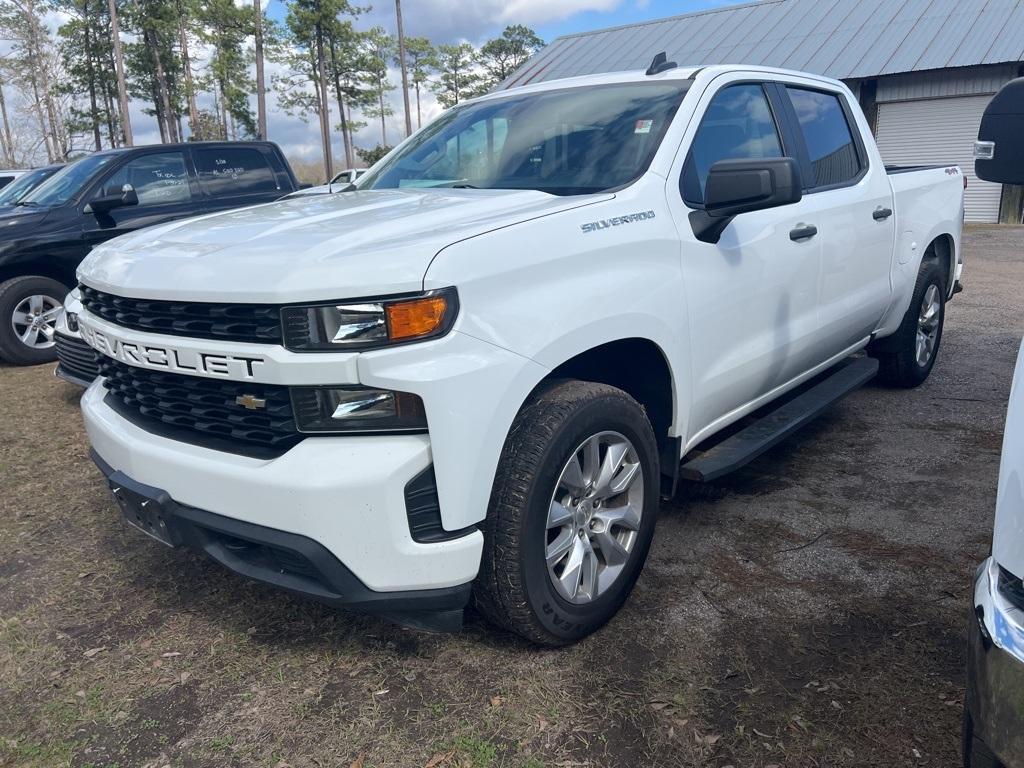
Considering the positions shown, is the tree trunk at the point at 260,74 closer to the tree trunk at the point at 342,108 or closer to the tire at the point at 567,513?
the tree trunk at the point at 342,108

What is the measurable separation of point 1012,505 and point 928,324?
4.34 metres

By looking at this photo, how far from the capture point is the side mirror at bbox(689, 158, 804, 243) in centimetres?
271

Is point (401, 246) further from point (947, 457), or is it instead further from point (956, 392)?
point (956, 392)

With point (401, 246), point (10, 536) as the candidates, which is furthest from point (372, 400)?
point (10, 536)

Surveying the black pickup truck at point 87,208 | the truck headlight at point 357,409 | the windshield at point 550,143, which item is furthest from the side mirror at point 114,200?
the truck headlight at point 357,409

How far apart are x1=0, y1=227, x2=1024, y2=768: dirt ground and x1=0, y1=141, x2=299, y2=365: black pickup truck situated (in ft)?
11.7

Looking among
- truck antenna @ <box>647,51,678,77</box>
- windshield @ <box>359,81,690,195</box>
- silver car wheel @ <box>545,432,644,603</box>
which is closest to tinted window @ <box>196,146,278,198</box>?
windshield @ <box>359,81,690,195</box>

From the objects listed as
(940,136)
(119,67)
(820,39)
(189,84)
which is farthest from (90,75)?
(940,136)

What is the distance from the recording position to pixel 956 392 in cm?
532

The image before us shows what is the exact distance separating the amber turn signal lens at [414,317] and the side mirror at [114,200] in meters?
5.82

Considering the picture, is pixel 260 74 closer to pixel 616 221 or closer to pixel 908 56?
pixel 908 56

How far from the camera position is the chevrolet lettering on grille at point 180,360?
2162mm

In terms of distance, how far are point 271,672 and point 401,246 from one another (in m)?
1.44

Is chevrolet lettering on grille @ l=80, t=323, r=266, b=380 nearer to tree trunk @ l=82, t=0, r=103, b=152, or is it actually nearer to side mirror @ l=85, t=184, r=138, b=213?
side mirror @ l=85, t=184, r=138, b=213
